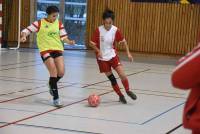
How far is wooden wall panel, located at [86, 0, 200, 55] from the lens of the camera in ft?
53.9

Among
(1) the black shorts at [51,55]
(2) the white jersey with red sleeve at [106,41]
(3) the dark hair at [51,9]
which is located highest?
(3) the dark hair at [51,9]

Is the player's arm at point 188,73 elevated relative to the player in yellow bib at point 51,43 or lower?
elevated

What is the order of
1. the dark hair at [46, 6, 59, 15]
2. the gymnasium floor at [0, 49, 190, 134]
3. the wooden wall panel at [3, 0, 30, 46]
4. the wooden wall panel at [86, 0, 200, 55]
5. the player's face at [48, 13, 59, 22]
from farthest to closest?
the wooden wall panel at [3, 0, 30, 46] < the wooden wall panel at [86, 0, 200, 55] < the player's face at [48, 13, 59, 22] < the dark hair at [46, 6, 59, 15] < the gymnasium floor at [0, 49, 190, 134]

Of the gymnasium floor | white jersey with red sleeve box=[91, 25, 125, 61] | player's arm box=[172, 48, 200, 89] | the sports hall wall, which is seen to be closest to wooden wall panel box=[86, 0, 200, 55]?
the sports hall wall

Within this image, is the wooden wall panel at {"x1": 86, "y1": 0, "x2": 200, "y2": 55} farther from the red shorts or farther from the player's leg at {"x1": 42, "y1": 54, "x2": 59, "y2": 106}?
the player's leg at {"x1": 42, "y1": 54, "x2": 59, "y2": 106}

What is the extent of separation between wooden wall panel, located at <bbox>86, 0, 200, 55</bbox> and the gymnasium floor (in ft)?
18.2

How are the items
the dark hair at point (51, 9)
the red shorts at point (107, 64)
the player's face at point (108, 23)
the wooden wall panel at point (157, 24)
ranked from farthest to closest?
1. the wooden wall panel at point (157, 24)
2. the red shorts at point (107, 64)
3. the player's face at point (108, 23)
4. the dark hair at point (51, 9)

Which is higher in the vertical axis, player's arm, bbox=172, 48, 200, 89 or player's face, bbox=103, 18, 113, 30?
player's arm, bbox=172, 48, 200, 89

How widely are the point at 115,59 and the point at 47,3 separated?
12652 millimetres

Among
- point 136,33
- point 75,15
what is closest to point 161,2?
point 136,33

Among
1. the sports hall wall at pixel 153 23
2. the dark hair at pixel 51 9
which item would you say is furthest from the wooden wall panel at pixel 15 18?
the dark hair at pixel 51 9

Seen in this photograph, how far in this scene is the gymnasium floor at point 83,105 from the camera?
16.8 feet

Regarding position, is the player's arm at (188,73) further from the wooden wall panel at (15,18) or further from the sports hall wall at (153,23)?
the wooden wall panel at (15,18)

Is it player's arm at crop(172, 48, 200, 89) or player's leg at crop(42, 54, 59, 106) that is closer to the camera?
player's arm at crop(172, 48, 200, 89)
